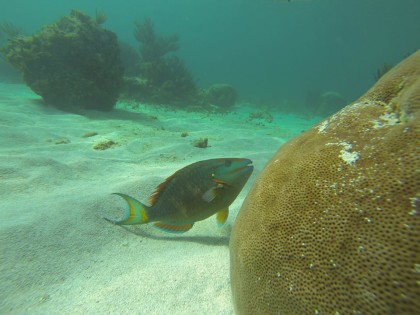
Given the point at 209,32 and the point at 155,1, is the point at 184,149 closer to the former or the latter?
the point at 155,1

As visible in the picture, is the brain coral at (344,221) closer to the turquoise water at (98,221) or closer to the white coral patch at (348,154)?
the white coral patch at (348,154)

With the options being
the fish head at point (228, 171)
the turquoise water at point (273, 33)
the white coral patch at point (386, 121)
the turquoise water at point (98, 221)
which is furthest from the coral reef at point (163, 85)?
the turquoise water at point (273, 33)

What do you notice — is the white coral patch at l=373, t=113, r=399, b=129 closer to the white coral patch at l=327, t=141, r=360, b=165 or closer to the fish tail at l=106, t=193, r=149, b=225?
the white coral patch at l=327, t=141, r=360, b=165

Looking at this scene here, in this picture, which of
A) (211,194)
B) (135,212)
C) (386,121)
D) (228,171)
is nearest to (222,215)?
(211,194)

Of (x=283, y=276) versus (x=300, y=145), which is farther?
(x=300, y=145)

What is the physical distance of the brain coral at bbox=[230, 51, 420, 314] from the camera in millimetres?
881

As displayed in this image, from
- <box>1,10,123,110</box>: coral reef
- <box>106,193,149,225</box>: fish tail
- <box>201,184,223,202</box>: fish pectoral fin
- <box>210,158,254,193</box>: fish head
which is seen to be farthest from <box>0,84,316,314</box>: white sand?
<box>1,10,123,110</box>: coral reef

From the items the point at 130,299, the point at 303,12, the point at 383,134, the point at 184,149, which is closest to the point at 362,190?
the point at 383,134

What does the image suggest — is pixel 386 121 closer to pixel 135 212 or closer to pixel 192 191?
pixel 192 191

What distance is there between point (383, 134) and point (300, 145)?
47 centimetres

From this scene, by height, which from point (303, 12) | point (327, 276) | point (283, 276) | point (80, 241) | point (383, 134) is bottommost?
point (80, 241)

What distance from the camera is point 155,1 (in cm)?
9512

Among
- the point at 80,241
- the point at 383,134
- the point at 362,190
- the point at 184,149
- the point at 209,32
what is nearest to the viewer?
the point at 362,190

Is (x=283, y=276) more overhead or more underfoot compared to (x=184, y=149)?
more overhead
